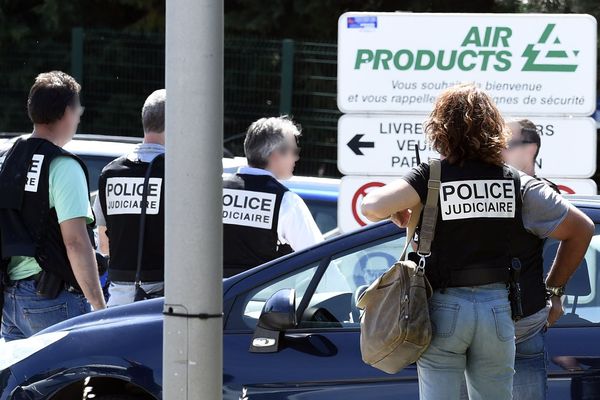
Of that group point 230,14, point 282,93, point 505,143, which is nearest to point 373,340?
point 505,143

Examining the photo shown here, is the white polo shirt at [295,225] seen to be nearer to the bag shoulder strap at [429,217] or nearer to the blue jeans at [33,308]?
the blue jeans at [33,308]

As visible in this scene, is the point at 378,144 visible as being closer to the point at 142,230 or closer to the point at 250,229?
the point at 250,229

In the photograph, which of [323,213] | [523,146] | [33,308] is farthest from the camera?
[323,213]

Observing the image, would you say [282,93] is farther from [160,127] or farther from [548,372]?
[548,372]

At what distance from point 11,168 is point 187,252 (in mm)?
2123

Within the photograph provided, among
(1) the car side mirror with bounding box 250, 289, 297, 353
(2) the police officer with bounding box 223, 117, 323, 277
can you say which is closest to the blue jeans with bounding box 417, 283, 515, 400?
(1) the car side mirror with bounding box 250, 289, 297, 353

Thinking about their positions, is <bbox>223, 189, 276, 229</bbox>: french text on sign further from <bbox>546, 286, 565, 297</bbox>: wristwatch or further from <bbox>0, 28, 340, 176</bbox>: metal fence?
<bbox>0, 28, 340, 176</bbox>: metal fence

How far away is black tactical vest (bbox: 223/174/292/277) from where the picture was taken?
17.4 feet

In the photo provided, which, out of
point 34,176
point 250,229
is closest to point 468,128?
point 250,229

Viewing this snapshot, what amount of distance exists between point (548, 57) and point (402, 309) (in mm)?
3923

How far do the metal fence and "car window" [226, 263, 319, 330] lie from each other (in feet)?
24.9

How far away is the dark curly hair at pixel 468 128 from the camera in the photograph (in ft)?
12.4

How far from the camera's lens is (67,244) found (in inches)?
195

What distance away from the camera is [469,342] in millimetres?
3717
